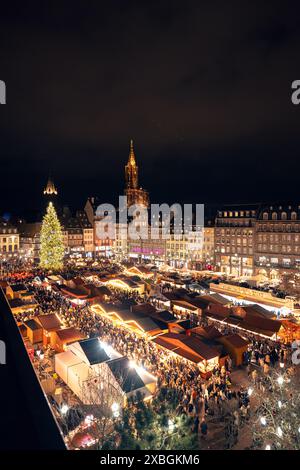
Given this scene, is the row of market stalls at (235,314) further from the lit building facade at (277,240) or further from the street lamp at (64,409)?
the lit building facade at (277,240)

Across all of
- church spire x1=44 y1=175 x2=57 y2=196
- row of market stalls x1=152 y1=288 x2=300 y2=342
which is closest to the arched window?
row of market stalls x1=152 y1=288 x2=300 y2=342

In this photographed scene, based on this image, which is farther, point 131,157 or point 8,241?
point 131,157

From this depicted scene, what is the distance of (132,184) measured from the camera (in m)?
87.2

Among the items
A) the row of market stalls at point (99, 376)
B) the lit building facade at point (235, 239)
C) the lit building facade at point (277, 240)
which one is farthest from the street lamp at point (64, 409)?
the lit building facade at point (235, 239)

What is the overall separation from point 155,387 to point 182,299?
14.9 meters

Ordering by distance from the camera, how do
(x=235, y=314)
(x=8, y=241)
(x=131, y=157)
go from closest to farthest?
(x=235, y=314), (x=8, y=241), (x=131, y=157)

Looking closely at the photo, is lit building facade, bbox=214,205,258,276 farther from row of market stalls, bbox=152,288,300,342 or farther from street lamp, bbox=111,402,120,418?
street lamp, bbox=111,402,120,418

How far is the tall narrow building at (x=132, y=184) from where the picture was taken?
86.6 metres

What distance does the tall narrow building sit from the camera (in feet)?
284

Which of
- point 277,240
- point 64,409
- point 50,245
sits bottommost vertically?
point 64,409

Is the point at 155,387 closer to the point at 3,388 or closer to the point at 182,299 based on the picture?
the point at 3,388

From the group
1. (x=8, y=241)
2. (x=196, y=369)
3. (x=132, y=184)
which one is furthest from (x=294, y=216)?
(x=8, y=241)

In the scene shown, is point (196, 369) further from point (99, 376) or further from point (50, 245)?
point (50, 245)
